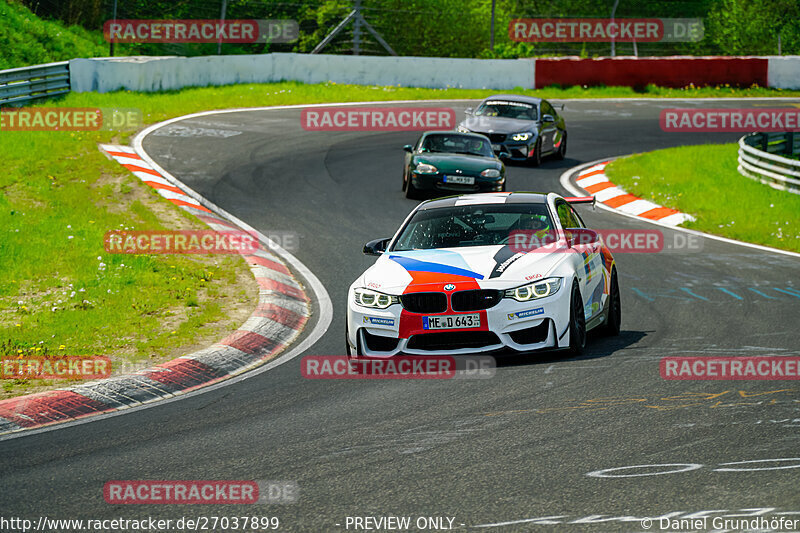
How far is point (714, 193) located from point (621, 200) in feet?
6.18

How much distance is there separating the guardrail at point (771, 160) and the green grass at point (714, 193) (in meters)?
0.25

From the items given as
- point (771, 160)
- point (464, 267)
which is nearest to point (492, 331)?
point (464, 267)

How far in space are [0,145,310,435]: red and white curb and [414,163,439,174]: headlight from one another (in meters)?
5.32

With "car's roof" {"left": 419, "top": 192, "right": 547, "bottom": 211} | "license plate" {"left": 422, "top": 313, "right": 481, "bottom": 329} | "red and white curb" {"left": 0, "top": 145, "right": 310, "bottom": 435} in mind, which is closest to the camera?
"red and white curb" {"left": 0, "top": 145, "right": 310, "bottom": 435}

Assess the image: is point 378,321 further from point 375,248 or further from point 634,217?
point 634,217

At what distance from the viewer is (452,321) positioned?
861 centimetres

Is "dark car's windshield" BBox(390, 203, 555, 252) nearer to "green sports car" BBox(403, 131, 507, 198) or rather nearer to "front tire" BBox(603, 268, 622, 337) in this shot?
"front tire" BBox(603, 268, 622, 337)

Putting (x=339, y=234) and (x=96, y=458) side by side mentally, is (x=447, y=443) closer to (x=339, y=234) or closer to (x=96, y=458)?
(x=96, y=458)

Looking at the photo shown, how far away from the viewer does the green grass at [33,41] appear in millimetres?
34312

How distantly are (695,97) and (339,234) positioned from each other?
25.3 meters

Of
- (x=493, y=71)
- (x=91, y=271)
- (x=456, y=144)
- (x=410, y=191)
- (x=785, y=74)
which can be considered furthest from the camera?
(x=785, y=74)

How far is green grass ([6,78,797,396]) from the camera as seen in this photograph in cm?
1012

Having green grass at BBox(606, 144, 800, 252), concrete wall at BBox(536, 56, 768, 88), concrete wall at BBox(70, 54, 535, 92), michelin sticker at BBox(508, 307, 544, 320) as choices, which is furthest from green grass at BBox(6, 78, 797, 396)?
concrete wall at BBox(536, 56, 768, 88)

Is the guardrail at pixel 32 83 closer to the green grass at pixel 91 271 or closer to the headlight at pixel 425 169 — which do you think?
the green grass at pixel 91 271
